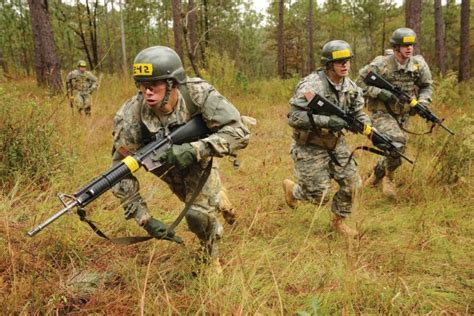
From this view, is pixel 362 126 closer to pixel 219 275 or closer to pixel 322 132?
pixel 322 132

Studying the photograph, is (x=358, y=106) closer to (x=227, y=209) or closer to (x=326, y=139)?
(x=326, y=139)

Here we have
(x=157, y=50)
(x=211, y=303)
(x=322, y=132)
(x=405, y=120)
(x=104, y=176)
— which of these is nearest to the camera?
(x=211, y=303)

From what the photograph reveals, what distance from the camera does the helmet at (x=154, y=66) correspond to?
2242 mm

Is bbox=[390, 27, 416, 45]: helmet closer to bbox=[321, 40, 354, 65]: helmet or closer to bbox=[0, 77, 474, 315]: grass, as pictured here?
bbox=[0, 77, 474, 315]: grass

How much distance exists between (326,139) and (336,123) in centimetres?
22

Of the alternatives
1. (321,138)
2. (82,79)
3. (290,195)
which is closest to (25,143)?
(290,195)

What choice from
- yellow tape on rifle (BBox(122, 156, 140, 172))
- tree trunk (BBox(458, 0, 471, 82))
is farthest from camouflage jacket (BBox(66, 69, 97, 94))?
tree trunk (BBox(458, 0, 471, 82))

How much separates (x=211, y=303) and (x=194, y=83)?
4.49 ft

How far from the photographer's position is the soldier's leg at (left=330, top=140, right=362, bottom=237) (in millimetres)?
3457

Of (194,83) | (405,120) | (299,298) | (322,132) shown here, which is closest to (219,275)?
(299,298)

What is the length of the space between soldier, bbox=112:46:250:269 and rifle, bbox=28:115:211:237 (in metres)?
0.06

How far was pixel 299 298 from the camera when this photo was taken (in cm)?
223

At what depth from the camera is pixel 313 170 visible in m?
3.51

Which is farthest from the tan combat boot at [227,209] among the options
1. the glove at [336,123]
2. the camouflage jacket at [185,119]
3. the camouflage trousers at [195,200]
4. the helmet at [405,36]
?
the helmet at [405,36]
